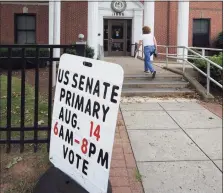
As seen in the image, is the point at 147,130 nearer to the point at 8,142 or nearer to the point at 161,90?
the point at 8,142

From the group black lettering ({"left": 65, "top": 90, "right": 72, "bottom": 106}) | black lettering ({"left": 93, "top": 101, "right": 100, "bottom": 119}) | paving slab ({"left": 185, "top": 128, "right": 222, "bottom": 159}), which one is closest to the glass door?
paving slab ({"left": 185, "top": 128, "right": 222, "bottom": 159})

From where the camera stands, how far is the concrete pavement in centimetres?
415

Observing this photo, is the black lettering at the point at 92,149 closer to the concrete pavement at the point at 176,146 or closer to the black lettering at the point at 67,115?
the black lettering at the point at 67,115

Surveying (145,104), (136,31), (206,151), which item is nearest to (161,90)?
(145,104)

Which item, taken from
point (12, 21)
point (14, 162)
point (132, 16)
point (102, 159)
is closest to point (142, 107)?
point (14, 162)

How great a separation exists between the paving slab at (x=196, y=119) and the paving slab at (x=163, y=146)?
0.56 metres

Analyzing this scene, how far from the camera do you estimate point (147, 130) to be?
624 centimetres

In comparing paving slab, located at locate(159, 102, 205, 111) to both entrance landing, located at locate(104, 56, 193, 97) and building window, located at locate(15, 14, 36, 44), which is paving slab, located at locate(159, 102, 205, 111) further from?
building window, located at locate(15, 14, 36, 44)

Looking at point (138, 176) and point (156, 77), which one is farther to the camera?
point (156, 77)

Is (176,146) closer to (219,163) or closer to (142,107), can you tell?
(219,163)

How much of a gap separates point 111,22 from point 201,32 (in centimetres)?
565

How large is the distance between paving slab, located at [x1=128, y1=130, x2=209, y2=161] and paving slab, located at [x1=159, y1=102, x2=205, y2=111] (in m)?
1.89

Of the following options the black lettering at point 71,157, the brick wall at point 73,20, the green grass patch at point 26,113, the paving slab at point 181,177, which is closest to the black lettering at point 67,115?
the black lettering at point 71,157

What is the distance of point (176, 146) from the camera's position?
538 centimetres
